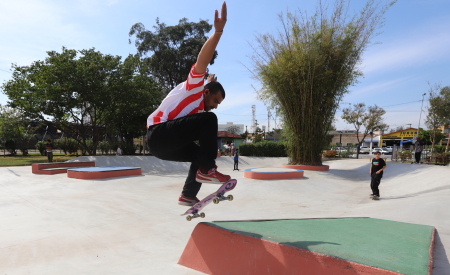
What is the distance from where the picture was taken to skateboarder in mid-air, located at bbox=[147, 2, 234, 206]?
106 inches

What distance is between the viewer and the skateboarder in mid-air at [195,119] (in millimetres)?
2689

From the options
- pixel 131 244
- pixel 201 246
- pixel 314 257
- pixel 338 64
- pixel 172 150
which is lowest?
pixel 131 244

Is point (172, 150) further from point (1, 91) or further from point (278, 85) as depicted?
point (1, 91)

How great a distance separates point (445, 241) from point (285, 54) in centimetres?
1345

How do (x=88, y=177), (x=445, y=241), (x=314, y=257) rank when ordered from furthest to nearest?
(x=88, y=177), (x=445, y=241), (x=314, y=257)

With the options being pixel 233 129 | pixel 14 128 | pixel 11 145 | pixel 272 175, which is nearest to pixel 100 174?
pixel 272 175

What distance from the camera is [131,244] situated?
4383mm

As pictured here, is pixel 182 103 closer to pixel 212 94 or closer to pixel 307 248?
pixel 212 94

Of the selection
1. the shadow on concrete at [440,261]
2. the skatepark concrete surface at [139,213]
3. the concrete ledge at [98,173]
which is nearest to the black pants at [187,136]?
the skatepark concrete surface at [139,213]

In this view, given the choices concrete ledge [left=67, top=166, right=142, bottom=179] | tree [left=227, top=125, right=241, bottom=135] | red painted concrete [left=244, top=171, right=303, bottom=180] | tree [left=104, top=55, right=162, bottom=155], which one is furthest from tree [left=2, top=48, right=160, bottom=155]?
tree [left=227, top=125, right=241, bottom=135]

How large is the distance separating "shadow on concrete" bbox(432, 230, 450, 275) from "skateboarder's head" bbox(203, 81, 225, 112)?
2787 millimetres

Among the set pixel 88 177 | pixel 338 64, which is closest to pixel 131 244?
pixel 88 177

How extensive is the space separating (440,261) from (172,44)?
31870 millimetres

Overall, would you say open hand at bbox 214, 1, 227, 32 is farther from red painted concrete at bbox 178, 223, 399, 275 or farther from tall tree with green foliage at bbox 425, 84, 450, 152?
tall tree with green foliage at bbox 425, 84, 450, 152
